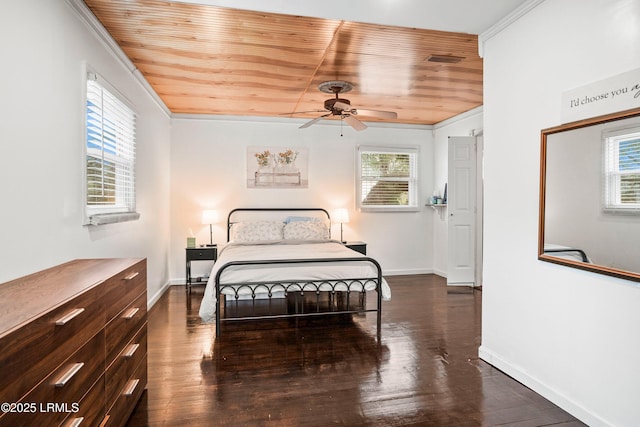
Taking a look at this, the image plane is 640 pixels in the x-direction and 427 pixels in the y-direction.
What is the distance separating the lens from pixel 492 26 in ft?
8.50

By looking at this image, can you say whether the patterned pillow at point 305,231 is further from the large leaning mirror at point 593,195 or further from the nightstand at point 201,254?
the large leaning mirror at point 593,195

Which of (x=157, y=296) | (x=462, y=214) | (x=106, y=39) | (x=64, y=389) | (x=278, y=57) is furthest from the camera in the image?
(x=462, y=214)

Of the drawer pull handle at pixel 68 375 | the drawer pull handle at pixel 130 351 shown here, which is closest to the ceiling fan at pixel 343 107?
the drawer pull handle at pixel 130 351

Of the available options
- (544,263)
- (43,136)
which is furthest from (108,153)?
(544,263)

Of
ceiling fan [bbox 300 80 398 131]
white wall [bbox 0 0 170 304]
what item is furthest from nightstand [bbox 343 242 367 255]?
white wall [bbox 0 0 170 304]

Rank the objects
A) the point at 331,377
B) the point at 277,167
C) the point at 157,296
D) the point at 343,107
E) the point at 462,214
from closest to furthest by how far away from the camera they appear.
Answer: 1. the point at 331,377
2. the point at 343,107
3. the point at 157,296
4. the point at 462,214
5. the point at 277,167

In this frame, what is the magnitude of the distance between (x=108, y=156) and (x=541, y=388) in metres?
3.62

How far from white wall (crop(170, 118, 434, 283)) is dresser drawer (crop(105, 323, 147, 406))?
323 centimetres

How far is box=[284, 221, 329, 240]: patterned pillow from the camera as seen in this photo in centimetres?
491

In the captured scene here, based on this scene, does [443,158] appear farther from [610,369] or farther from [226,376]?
[226,376]

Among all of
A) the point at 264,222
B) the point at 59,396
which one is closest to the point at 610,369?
the point at 59,396

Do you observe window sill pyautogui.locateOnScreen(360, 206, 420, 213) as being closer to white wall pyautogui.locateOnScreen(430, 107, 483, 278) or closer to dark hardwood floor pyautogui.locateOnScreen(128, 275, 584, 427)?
white wall pyautogui.locateOnScreen(430, 107, 483, 278)

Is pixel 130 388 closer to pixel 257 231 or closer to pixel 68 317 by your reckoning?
pixel 68 317

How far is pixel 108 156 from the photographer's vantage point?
2.87 m
